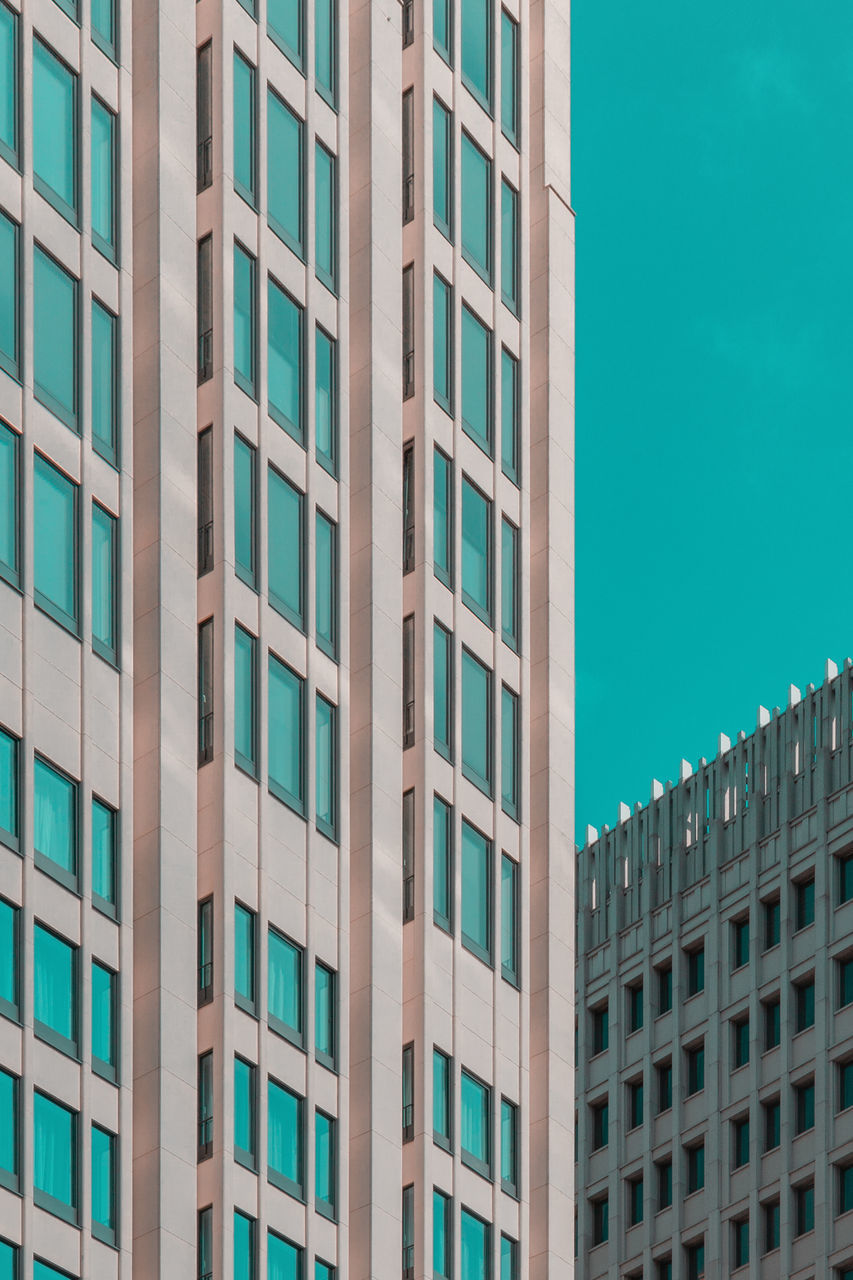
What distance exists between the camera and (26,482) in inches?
1950

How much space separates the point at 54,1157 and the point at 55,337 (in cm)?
1373

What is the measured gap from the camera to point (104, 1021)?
49531mm

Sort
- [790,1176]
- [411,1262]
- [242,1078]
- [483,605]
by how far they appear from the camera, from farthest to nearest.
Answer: [790,1176]
[483,605]
[411,1262]
[242,1078]

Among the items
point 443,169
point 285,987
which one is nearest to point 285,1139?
point 285,987

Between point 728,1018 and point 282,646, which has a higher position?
point 728,1018

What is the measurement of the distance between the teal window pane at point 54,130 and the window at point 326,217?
7.87m

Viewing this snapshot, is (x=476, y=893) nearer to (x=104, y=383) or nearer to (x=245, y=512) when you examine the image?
(x=245, y=512)

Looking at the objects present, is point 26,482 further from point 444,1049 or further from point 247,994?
point 444,1049

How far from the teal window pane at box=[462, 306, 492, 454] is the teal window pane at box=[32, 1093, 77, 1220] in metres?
21.1

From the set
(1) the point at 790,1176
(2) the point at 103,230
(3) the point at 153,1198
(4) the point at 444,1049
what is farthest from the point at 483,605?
(1) the point at 790,1176

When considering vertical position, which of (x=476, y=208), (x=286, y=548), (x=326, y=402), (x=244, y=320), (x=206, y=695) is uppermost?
(x=476, y=208)

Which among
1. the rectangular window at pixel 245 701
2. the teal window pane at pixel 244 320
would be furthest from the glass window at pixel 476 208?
the rectangular window at pixel 245 701

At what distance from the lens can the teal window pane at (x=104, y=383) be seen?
5225 centimetres

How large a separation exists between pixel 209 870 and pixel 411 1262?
29.3ft
